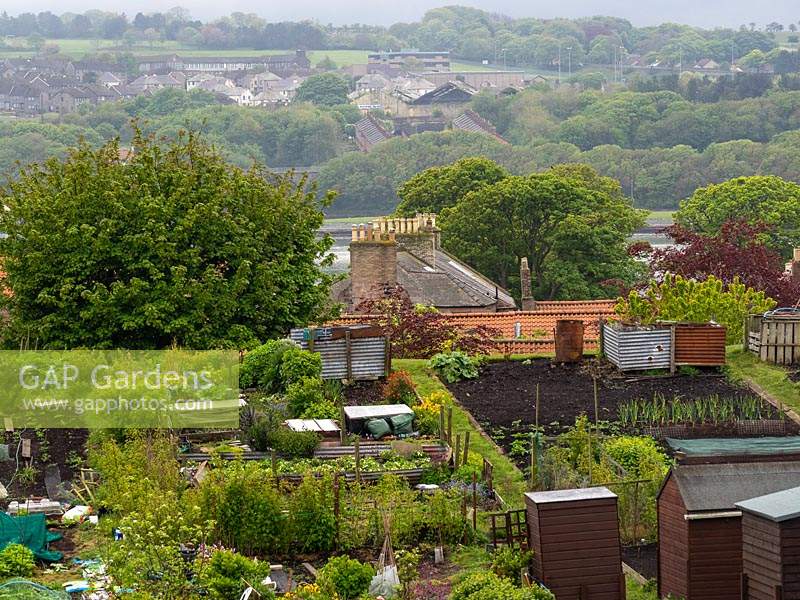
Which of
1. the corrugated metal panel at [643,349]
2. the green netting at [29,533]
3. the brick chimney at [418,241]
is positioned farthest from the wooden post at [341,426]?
the brick chimney at [418,241]

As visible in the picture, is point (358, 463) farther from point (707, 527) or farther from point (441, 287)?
point (441, 287)

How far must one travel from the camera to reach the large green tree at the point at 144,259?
92.7 feet

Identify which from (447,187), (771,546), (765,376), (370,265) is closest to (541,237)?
(447,187)

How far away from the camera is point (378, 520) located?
18766 mm

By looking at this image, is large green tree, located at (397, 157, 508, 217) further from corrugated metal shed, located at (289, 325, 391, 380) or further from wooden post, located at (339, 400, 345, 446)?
wooden post, located at (339, 400, 345, 446)

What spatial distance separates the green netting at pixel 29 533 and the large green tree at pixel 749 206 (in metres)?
48.3

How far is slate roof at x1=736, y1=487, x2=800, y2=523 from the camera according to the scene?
15.1 meters

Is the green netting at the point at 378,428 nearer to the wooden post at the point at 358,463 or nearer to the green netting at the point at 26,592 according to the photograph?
the wooden post at the point at 358,463

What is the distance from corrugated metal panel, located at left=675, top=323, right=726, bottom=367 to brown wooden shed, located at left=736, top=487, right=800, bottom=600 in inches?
504

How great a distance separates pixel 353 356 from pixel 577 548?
11318mm

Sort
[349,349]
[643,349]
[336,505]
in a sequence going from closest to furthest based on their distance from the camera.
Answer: [336,505], [349,349], [643,349]

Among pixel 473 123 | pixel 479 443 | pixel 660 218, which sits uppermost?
pixel 479 443

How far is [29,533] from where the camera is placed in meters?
18.2

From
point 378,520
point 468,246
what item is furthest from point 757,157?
point 378,520
